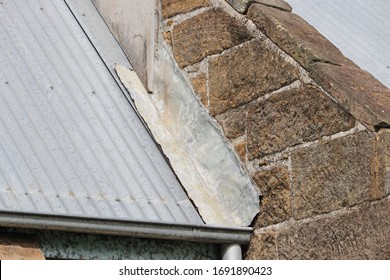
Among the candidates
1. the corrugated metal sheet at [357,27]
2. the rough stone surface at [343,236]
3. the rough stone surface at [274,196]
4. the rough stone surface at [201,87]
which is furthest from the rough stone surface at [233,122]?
the corrugated metal sheet at [357,27]

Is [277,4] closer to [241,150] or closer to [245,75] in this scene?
[245,75]

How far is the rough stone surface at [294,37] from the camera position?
20.3ft

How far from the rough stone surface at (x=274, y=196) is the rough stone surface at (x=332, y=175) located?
0.19 feet

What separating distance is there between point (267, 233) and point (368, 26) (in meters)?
2.23

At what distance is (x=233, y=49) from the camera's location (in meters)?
6.50

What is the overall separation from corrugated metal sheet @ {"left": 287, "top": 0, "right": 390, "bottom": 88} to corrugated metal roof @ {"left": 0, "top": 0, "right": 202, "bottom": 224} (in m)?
1.39

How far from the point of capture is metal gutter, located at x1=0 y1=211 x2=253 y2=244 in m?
5.48

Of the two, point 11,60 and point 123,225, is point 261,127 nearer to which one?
point 123,225

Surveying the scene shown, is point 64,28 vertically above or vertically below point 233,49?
below

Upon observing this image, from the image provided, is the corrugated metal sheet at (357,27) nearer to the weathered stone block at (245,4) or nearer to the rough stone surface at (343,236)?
the weathered stone block at (245,4)

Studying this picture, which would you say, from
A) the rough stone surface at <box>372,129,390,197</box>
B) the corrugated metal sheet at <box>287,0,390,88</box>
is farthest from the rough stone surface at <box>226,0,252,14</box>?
the rough stone surface at <box>372,129,390,197</box>

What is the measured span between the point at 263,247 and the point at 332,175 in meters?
0.51

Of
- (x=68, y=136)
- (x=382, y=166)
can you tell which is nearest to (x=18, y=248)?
(x=68, y=136)
